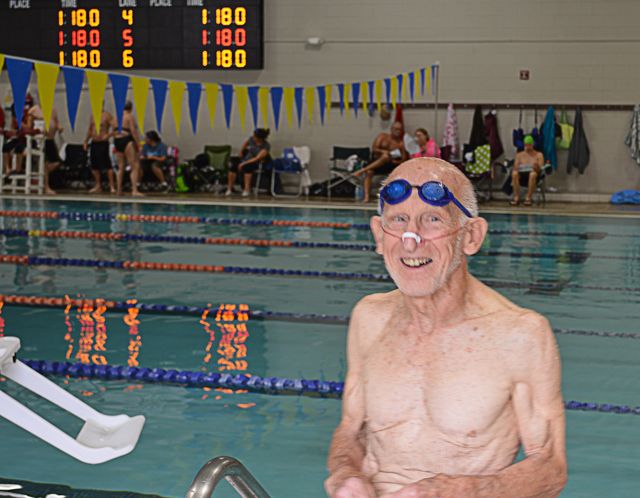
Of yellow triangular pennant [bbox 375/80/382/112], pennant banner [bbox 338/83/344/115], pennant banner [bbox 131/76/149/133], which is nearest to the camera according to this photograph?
pennant banner [bbox 131/76/149/133]

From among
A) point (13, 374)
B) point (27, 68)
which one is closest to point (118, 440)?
point (13, 374)

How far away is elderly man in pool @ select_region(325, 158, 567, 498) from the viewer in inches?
70.8

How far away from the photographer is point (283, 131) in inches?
654

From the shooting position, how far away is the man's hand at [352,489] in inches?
69.4

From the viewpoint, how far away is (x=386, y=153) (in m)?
15.2

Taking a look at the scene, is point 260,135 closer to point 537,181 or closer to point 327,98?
point 327,98

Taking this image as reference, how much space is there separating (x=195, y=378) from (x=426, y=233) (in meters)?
3.26

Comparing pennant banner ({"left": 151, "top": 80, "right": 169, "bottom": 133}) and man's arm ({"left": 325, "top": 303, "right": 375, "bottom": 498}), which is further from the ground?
pennant banner ({"left": 151, "top": 80, "right": 169, "bottom": 133})

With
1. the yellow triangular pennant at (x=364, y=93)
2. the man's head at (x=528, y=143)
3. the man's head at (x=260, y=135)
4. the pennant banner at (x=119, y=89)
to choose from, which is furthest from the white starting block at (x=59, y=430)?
the yellow triangular pennant at (x=364, y=93)

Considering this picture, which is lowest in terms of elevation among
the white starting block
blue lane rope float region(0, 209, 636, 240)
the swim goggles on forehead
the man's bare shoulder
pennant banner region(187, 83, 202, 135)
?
blue lane rope float region(0, 209, 636, 240)

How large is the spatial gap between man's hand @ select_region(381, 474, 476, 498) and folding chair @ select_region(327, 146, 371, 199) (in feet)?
46.0

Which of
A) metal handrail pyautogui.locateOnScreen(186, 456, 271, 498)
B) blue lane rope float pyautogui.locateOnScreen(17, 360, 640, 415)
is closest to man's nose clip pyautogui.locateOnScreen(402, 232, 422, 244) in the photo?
metal handrail pyautogui.locateOnScreen(186, 456, 271, 498)

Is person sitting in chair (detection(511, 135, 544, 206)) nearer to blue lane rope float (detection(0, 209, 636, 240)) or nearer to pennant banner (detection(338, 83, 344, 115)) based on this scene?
pennant banner (detection(338, 83, 344, 115))

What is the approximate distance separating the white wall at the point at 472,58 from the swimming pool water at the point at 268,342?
439 cm
